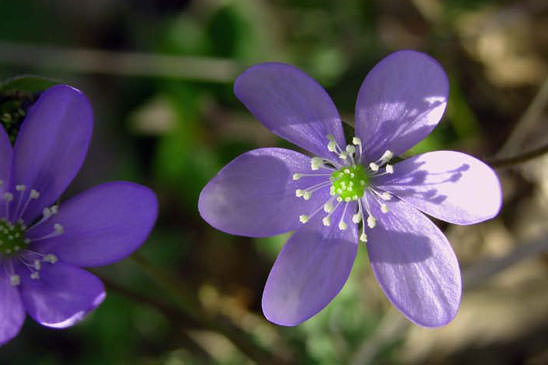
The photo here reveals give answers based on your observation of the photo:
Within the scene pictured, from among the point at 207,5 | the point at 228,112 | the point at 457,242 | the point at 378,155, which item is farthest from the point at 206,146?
the point at 378,155

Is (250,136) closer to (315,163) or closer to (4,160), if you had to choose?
(315,163)

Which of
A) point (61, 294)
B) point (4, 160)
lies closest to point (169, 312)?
point (61, 294)

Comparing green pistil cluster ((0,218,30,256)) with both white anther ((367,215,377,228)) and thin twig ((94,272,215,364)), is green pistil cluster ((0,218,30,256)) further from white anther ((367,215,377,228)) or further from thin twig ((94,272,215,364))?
white anther ((367,215,377,228))

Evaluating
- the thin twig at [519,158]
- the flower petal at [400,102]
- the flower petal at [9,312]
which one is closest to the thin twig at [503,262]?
the thin twig at [519,158]

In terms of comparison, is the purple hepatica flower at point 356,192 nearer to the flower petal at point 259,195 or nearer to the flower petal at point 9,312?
the flower petal at point 259,195

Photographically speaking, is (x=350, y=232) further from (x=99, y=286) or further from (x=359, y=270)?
(x=359, y=270)
